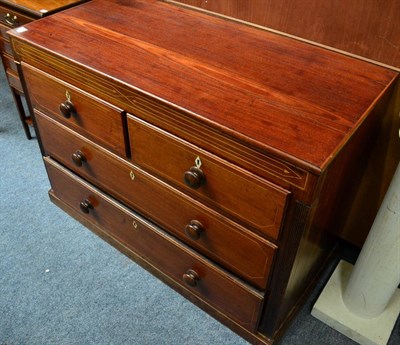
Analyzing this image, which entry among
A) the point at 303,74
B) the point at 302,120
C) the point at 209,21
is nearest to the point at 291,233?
the point at 302,120

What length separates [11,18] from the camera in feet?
4.55

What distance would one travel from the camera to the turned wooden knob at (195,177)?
860 millimetres

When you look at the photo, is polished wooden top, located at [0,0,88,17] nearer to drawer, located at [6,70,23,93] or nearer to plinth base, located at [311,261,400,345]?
drawer, located at [6,70,23,93]

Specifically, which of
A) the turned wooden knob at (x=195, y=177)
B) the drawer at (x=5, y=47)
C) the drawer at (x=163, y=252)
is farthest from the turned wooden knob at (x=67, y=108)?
the drawer at (x=5, y=47)

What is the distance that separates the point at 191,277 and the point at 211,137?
475mm

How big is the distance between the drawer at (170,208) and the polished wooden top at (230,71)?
251 millimetres

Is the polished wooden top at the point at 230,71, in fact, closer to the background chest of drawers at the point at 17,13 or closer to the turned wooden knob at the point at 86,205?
the background chest of drawers at the point at 17,13

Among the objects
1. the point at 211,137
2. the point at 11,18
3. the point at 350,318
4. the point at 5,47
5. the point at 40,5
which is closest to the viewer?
the point at 211,137

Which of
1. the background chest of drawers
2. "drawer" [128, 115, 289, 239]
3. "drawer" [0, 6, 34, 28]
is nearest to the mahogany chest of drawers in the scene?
"drawer" [128, 115, 289, 239]

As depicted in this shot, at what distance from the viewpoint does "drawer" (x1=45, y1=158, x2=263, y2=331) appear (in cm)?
104

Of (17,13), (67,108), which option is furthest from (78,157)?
(17,13)

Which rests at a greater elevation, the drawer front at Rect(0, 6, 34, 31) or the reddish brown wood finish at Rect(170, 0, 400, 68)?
the reddish brown wood finish at Rect(170, 0, 400, 68)

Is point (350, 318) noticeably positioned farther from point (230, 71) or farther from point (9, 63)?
point (9, 63)

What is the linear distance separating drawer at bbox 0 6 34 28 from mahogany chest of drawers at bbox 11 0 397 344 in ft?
0.90
